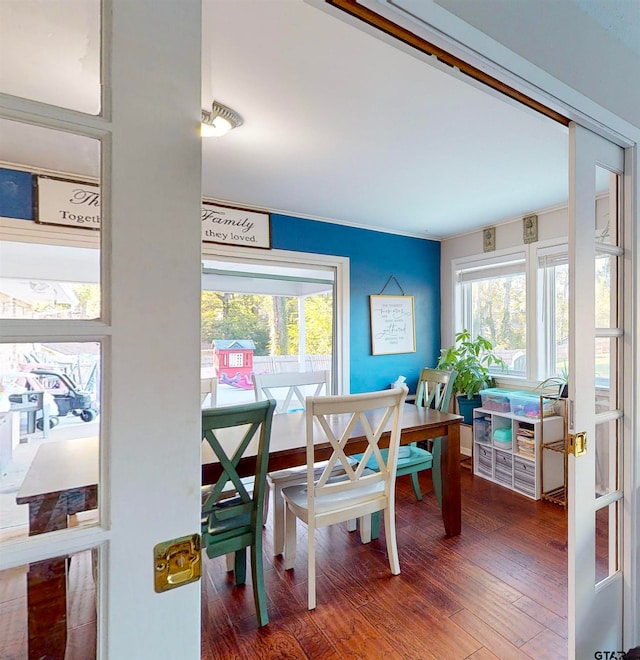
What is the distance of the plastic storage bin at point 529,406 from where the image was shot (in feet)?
9.93

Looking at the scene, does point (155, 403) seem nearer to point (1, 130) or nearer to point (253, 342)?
point (1, 130)

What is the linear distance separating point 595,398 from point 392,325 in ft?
8.41

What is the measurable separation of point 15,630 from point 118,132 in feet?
2.48

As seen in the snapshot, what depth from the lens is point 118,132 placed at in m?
0.58

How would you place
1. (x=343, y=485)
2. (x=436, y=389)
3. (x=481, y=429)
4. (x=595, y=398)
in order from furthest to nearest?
(x=481, y=429) < (x=436, y=389) < (x=343, y=485) < (x=595, y=398)

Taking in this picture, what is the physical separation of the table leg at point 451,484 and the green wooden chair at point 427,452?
0.14 metres

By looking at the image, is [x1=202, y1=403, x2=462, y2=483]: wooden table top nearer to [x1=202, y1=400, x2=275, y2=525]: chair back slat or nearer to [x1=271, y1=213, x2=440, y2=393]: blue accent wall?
[x1=202, y1=400, x2=275, y2=525]: chair back slat

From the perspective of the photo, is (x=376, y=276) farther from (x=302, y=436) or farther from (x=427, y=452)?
(x=302, y=436)

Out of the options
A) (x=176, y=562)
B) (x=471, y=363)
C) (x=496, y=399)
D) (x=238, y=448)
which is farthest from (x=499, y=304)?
(x=176, y=562)

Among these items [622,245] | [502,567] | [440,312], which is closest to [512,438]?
[502,567]

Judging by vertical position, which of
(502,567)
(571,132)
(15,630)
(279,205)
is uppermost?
(279,205)

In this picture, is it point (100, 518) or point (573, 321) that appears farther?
point (573, 321)

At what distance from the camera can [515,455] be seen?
10.3ft

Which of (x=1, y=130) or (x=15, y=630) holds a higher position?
(x=1, y=130)
